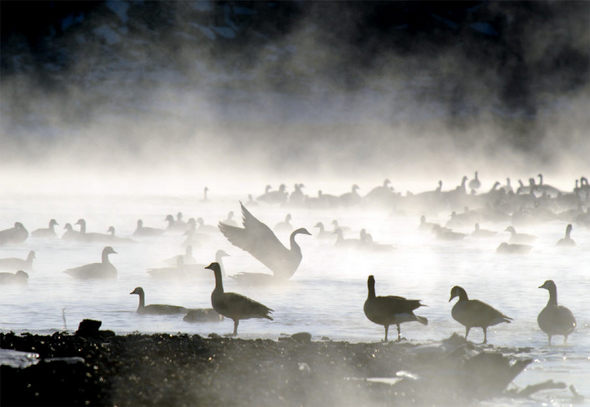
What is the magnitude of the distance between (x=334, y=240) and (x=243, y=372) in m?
25.6

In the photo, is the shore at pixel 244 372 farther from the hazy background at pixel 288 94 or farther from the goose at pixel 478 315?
the hazy background at pixel 288 94

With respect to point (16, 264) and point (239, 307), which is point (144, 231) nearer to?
point (16, 264)

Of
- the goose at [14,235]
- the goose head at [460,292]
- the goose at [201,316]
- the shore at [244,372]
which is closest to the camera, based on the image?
the shore at [244,372]

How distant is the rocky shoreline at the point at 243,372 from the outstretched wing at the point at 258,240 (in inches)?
273

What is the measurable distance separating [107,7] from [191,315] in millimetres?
102650

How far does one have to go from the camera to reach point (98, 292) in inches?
842

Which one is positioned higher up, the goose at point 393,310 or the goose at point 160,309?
the goose at point 393,310

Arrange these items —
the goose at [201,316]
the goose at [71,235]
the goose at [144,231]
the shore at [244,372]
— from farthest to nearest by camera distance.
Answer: the goose at [144,231]
the goose at [71,235]
the goose at [201,316]
the shore at [244,372]

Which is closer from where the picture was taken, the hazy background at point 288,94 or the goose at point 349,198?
the goose at point 349,198

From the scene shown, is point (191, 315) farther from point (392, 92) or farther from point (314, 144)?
point (392, 92)

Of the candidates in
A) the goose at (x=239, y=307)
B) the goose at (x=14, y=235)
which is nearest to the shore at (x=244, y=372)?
the goose at (x=239, y=307)

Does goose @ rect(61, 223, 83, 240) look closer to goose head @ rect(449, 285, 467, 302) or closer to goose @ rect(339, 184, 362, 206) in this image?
goose head @ rect(449, 285, 467, 302)

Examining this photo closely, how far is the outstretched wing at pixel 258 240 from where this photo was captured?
2130 centimetres

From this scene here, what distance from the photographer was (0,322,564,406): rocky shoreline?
10.7 m
